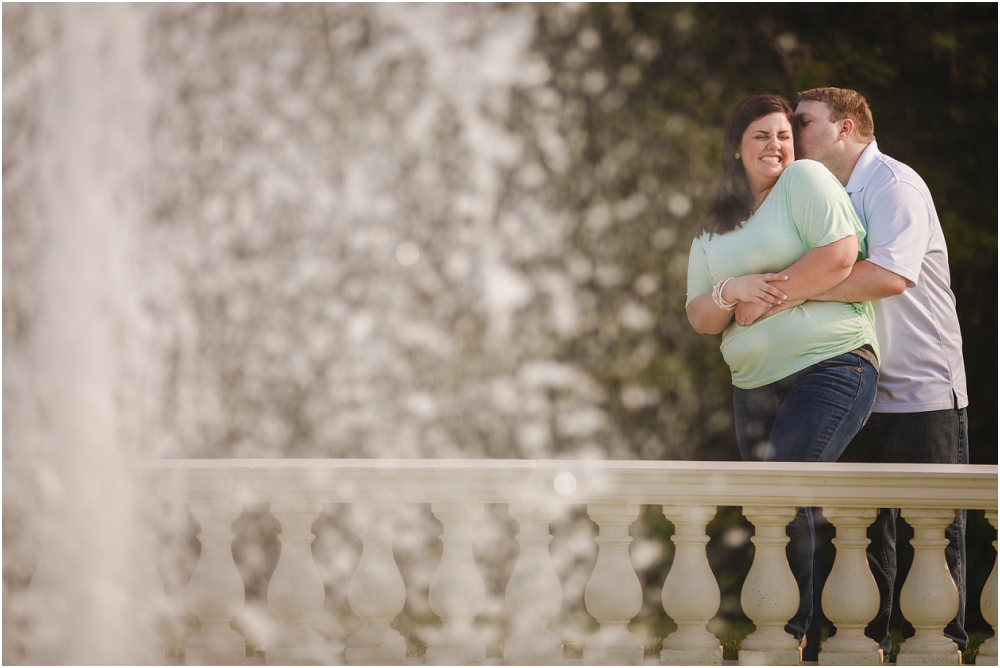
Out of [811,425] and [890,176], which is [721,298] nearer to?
[811,425]

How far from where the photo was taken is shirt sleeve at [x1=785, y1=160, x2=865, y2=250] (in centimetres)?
257

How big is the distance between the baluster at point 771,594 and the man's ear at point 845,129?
1.22 metres

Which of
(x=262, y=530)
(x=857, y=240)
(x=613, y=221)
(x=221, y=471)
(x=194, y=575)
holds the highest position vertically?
(x=613, y=221)

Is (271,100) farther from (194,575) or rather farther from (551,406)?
(194,575)

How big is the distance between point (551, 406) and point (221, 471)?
13.7ft

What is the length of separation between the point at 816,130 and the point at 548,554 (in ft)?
5.18

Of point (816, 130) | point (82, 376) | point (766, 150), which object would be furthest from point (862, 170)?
point (82, 376)

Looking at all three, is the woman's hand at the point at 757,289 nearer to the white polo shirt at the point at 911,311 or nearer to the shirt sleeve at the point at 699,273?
the shirt sleeve at the point at 699,273

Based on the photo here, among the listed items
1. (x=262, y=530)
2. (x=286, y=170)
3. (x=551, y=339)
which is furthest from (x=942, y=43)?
(x=262, y=530)

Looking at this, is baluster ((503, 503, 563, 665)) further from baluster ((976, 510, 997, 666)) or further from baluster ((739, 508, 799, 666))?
baluster ((976, 510, 997, 666))

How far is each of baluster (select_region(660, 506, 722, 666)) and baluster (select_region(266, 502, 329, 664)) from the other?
890 millimetres

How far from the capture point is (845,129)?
9.79ft

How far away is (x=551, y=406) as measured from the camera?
6500 mm

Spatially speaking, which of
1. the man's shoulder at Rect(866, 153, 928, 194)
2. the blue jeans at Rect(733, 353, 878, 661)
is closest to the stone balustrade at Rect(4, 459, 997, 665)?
the blue jeans at Rect(733, 353, 878, 661)
